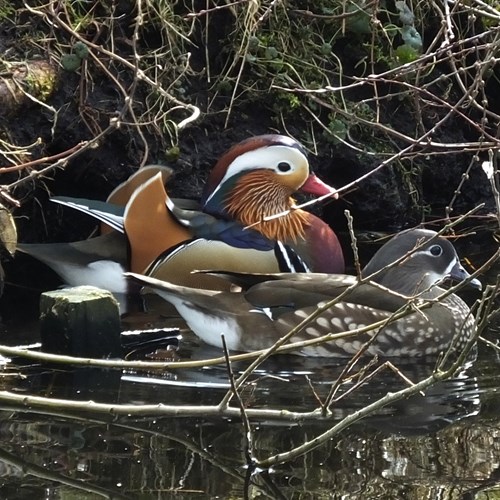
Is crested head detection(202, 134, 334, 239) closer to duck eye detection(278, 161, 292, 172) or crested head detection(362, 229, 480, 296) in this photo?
duck eye detection(278, 161, 292, 172)

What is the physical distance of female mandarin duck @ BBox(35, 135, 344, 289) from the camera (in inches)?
217

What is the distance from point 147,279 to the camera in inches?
193

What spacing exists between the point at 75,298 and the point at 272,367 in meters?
0.79

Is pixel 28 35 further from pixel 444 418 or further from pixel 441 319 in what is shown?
pixel 444 418

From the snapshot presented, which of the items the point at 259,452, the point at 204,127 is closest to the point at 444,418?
the point at 259,452

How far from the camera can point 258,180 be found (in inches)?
246

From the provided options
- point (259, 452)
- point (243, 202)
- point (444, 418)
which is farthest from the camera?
point (243, 202)

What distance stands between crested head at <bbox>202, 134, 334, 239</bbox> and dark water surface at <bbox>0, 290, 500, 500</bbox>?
1.66 meters

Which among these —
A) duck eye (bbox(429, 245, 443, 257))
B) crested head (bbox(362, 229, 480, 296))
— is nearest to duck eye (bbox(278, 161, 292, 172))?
crested head (bbox(362, 229, 480, 296))

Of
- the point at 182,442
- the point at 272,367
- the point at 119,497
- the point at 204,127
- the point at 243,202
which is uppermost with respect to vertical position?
the point at 204,127

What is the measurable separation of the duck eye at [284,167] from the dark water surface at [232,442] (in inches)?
70.5

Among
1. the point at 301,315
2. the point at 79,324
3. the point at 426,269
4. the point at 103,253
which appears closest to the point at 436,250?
the point at 426,269

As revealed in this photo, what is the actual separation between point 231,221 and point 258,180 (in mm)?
338

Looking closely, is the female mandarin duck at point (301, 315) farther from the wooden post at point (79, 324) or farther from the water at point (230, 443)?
the water at point (230, 443)
